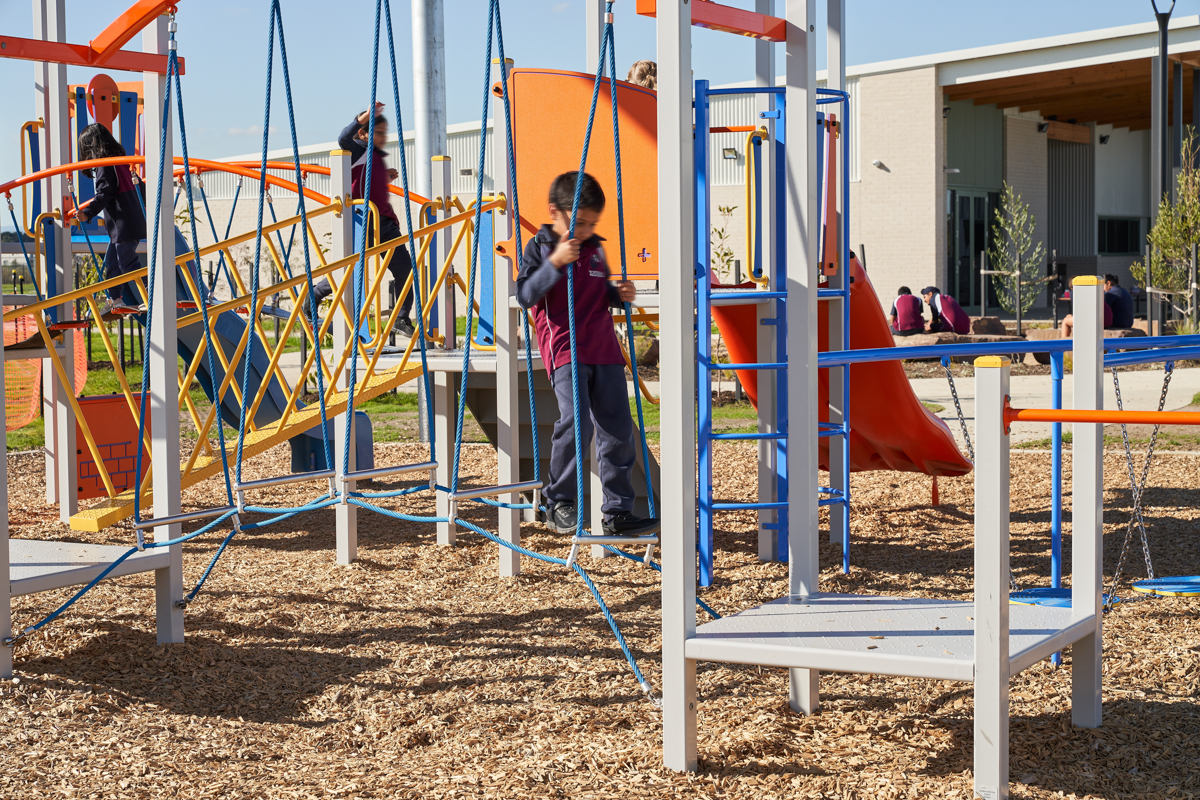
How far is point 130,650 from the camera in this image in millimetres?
4359

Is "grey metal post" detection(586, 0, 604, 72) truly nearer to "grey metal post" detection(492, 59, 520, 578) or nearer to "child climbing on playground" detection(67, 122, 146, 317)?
"grey metal post" detection(492, 59, 520, 578)

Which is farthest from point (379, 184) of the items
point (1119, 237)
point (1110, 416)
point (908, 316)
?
point (1119, 237)

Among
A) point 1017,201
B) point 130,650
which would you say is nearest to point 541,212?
point 130,650

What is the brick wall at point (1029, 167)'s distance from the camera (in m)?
29.5

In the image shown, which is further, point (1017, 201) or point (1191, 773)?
point (1017, 201)

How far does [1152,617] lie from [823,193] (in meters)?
2.51

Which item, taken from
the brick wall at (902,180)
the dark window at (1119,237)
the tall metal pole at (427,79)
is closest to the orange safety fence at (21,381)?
the tall metal pole at (427,79)

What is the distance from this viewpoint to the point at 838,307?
6145 mm

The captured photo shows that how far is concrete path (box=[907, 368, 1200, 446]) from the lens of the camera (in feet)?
36.0

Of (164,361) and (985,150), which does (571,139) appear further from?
(985,150)

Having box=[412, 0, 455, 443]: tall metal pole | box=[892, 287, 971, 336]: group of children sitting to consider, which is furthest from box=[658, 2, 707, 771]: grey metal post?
box=[892, 287, 971, 336]: group of children sitting

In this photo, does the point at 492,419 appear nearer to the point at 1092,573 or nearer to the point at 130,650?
the point at 130,650

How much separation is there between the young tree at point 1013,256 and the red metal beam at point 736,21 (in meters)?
20.2

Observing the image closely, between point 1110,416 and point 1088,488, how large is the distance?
629 mm
